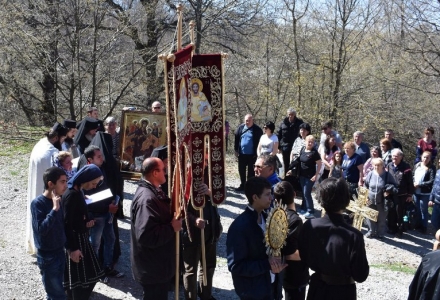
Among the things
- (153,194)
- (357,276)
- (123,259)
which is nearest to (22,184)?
(123,259)

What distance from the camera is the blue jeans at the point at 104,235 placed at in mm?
6293

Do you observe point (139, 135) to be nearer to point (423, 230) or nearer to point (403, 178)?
point (403, 178)

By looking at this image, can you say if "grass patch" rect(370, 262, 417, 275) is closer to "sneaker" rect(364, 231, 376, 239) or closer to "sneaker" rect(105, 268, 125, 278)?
"sneaker" rect(364, 231, 376, 239)

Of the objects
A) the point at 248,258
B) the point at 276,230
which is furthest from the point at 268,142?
the point at 248,258

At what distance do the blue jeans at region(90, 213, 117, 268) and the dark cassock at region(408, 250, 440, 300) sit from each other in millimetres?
3836

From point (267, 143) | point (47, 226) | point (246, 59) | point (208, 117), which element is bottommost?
point (47, 226)

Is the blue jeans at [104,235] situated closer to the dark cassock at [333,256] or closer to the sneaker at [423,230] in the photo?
the dark cassock at [333,256]

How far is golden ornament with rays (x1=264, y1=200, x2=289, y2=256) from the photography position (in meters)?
4.07

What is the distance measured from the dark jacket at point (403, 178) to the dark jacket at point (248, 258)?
6191 millimetres

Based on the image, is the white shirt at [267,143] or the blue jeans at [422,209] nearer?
the blue jeans at [422,209]

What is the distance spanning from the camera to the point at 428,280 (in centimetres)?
380

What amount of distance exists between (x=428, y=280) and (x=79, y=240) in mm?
3444

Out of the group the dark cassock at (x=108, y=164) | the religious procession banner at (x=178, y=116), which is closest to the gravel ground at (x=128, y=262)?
the dark cassock at (x=108, y=164)

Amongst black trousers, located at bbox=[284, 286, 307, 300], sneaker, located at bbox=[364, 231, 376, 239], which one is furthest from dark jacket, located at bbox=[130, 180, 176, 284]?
sneaker, located at bbox=[364, 231, 376, 239]
